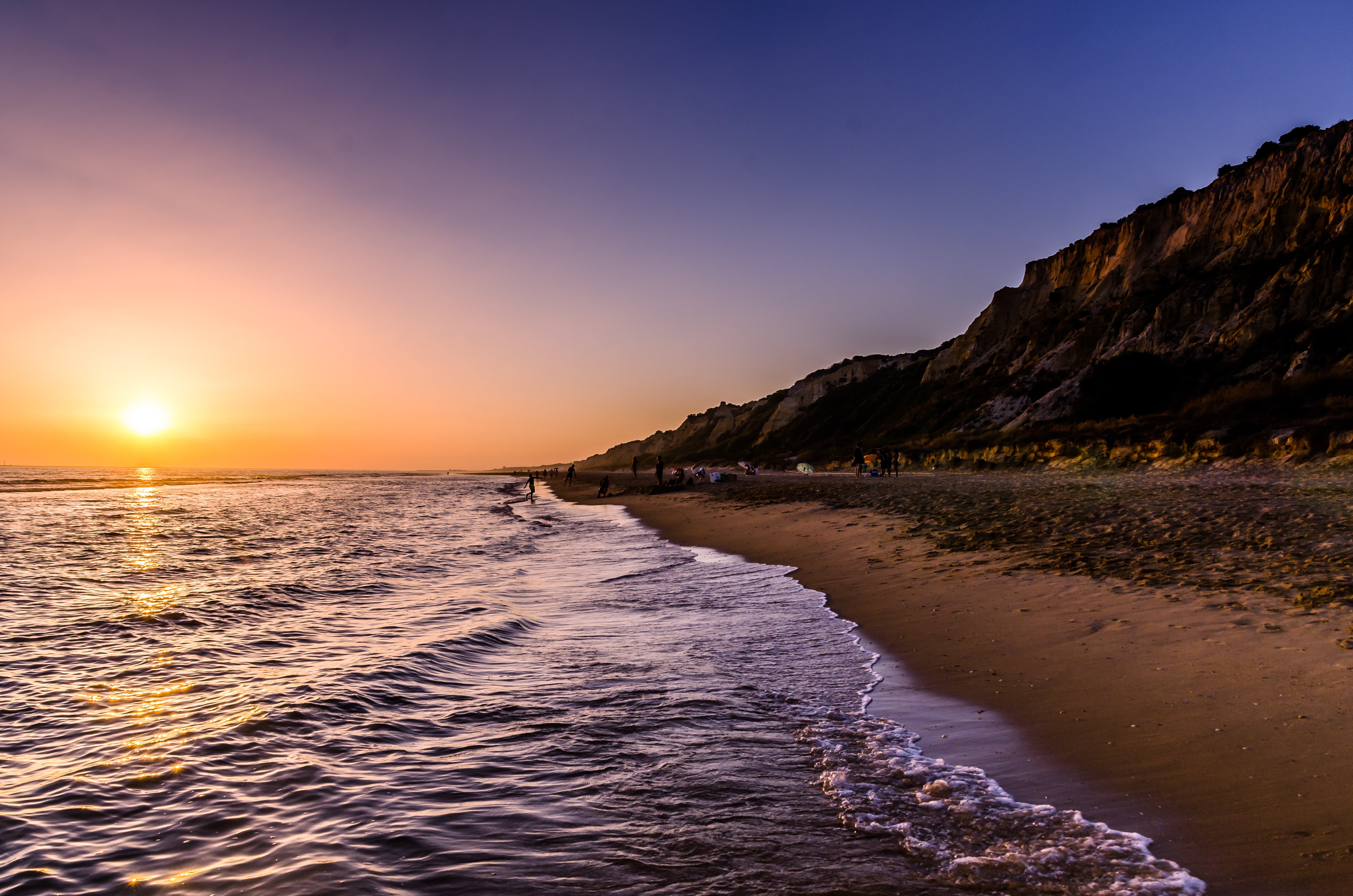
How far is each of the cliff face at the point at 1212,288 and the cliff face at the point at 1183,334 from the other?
0.11 meters

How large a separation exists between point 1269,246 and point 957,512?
4460 centimetres

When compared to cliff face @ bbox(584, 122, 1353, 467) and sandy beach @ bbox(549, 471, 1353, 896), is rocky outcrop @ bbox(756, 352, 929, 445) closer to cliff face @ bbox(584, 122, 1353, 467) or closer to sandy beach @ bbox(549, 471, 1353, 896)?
cliff face @ bbox(584, 122, 1353, 467)

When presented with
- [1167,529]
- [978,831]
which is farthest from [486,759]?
[1167,529]

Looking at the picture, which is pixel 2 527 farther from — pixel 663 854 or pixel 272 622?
pixel 663 854

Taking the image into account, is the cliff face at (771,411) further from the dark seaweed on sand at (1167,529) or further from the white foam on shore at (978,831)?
the white foam on shore at (978,831)

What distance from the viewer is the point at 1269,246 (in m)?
44.8

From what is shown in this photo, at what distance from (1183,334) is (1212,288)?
Result: 4.07 meters

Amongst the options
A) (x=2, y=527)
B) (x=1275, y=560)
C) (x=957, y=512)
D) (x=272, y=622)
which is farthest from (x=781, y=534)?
(x=2, y=527)

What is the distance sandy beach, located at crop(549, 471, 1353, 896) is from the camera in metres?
3.86

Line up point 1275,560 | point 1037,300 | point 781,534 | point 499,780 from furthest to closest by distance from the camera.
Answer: point 1037,300, point 781,534, point 1275,560, point 499,780

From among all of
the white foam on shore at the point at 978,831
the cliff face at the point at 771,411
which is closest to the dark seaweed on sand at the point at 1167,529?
the white foam on shore at the point at 978,831

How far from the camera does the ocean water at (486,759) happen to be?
3559mm

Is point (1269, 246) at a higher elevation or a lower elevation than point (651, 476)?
higher

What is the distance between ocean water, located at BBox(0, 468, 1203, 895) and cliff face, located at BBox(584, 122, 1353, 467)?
24603 millimetres
